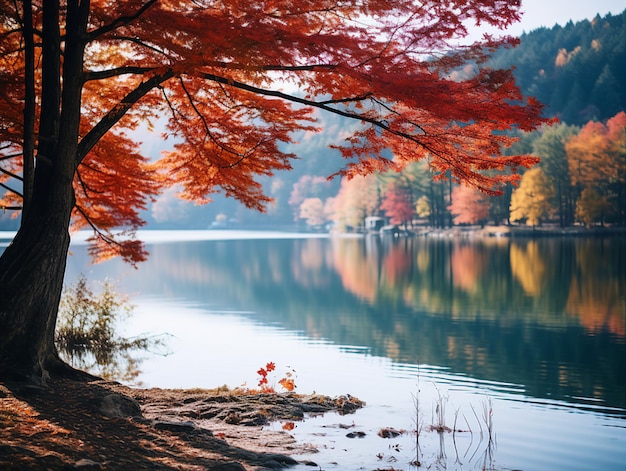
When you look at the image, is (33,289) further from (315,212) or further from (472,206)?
(315,212)

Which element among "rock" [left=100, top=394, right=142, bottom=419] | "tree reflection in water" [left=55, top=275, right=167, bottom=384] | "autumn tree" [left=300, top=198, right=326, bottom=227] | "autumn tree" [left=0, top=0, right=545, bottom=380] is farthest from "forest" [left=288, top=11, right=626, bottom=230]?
"rock" [left=100, top=394, right=142, bottom=419]

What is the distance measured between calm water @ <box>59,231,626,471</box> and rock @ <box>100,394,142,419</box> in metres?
2.04

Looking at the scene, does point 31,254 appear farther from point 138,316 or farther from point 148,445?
point 138,316

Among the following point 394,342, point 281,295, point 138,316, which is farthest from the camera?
point 281,295

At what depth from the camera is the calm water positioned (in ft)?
29.7

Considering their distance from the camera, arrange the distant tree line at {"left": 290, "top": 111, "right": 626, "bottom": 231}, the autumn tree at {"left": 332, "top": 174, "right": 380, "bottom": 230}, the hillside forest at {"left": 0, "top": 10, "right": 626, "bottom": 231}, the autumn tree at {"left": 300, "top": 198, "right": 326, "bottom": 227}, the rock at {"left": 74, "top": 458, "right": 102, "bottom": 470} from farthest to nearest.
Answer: the autumn tree at {"left": 300, "top": 198, "right": 326, "bottom": 227}
the autumn tree at {"left": 332, "top": 174, "right": 380, "bottom": 230}
the hillside forest at {"left": 0, "top": 10, "right": 626, "bottom": 231}
the distant tree line at {"left": 290, "top": 111, "right": 626, "bottom": 231}
the rock at {"left": 74, "top": 458, "right": 102, "bottom": 470}

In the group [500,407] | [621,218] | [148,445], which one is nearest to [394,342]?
[500,407]

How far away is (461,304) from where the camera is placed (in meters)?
26.2

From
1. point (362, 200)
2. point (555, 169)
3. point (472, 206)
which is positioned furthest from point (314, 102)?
point (362, 200)

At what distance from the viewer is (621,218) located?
6488cm

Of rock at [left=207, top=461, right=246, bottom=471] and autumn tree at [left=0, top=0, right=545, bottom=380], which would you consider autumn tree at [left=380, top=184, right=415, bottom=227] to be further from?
rock at [left=207, top=461, right=246, bottom=471]

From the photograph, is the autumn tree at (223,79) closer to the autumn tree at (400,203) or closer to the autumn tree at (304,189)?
the autumn tree at (400,203)

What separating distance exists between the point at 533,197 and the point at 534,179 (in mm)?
1977

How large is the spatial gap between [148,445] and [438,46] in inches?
218
